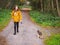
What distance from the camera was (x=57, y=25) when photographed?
73.3 feet

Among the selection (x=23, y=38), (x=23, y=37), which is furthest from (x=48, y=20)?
(x=23, y=38)


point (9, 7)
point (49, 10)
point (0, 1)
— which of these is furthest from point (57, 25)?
point (9, 7)

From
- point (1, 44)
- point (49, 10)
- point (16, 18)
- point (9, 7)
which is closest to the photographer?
point (1, 44)

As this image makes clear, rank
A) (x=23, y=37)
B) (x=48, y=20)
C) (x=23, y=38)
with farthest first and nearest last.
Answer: (x=48, y=20)
(x=23, y=37)
(x=23, y=38)

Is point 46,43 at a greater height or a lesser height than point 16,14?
lesser

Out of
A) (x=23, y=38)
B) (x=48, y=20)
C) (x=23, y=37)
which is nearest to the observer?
(x=23, y=38)

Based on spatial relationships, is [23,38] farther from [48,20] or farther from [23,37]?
[48,20]

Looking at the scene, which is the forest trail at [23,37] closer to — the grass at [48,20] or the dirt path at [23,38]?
the dirt path at [23,38]

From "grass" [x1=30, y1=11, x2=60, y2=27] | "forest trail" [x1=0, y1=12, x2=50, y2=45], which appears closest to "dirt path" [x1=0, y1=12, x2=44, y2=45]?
A: "forest trail" [x1=0, y1=12, x2=50, y2=45]

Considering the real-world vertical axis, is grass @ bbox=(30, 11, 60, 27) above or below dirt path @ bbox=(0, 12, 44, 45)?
above

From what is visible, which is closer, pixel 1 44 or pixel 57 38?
pixel 1 44

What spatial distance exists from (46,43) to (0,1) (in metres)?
36.2

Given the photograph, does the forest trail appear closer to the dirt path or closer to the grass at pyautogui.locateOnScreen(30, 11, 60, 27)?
the dirt path

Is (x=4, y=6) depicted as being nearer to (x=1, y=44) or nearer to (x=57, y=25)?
(x=57, y=25)
